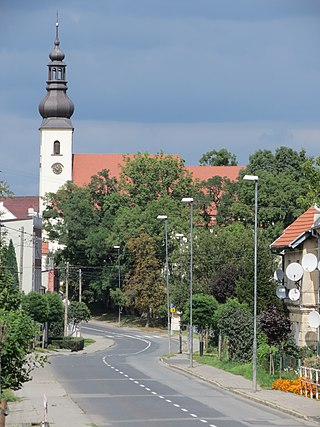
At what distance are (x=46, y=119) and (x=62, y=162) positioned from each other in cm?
480

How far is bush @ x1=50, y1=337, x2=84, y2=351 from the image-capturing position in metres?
75.7

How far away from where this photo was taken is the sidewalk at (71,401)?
96.7 ft

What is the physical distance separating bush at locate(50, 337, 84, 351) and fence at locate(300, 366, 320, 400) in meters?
39.0

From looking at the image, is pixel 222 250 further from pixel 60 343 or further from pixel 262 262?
pixel 262 262

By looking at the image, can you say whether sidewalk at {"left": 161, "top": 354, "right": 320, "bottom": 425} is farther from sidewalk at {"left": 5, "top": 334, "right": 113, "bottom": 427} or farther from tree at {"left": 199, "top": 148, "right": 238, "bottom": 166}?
tree at {"left": 199, "top": 148, "right": 238, "bottom": 166}

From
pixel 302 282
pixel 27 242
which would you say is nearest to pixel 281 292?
pixel 302 282

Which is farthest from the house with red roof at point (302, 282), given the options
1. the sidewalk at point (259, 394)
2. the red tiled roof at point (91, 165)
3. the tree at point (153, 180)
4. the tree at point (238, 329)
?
the red tiled roof at point (91, 165)

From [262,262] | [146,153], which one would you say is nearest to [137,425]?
[262,262]

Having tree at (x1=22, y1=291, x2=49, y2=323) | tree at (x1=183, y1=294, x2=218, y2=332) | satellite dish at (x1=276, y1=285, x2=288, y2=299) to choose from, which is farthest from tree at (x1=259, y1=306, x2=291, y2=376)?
tree at (x1=22, y1=291, x2=49, y2=323)

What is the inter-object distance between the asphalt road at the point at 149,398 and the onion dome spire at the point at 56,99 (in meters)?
57.2

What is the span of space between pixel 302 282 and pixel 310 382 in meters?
15.9

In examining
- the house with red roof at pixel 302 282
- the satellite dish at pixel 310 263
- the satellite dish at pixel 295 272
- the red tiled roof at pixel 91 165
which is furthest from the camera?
the red tiled roof at pixel 91 165

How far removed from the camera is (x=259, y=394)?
3788cm

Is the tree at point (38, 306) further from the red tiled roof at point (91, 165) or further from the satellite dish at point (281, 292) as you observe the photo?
the red tiled roof at point (91, 165)
